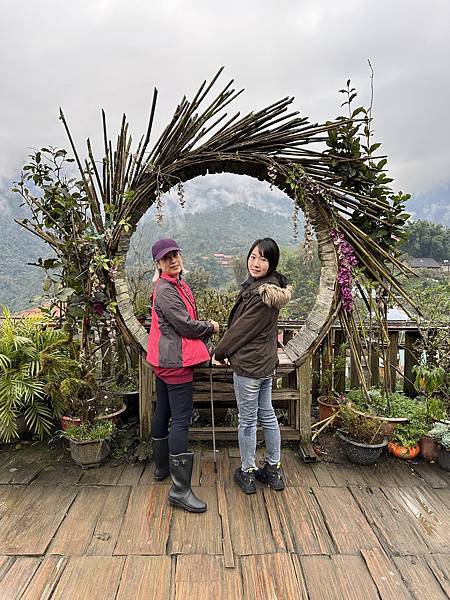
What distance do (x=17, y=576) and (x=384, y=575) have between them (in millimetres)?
1646

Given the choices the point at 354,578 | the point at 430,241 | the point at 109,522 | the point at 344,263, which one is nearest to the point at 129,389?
the point at 109,522

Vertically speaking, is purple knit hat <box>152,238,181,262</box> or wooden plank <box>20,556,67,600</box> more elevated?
purple knit hat <box>152,238,181,262</box>

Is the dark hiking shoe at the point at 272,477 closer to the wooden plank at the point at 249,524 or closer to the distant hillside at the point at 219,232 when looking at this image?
the wooden plank at the point at 249,524

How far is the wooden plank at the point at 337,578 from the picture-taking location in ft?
5.18

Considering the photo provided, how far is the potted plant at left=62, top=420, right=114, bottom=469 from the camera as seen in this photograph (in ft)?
8.35

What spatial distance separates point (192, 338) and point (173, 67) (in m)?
8.83

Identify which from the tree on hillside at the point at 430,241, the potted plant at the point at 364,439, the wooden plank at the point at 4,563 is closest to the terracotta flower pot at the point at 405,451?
the potted plant at the point at 364,439

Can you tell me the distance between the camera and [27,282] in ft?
27.7

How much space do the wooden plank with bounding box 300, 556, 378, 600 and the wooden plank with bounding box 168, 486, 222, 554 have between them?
0.44 metres

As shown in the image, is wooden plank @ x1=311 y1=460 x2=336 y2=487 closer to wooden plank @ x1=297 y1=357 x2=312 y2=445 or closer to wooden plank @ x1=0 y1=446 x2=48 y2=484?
wooden plank @ x1=297 y1=357 x2=312 y2=445

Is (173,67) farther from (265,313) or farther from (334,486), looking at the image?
(334,486)

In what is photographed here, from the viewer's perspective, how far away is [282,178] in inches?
108

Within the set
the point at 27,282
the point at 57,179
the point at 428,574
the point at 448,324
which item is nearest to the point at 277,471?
the point at 428,574

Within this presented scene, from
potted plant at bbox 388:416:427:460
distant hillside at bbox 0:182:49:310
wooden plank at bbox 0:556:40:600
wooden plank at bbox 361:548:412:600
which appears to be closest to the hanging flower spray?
potted plant at bbox 388:416:427:460
